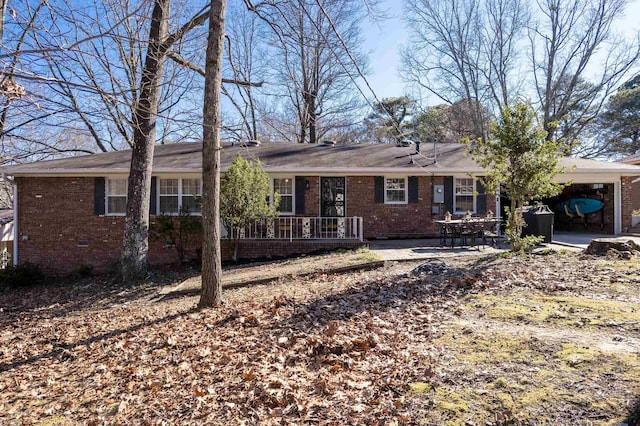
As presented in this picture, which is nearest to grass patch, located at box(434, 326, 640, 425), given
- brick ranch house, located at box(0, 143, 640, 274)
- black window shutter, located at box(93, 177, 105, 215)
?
brick ranch house, located at box(0, 143, 640, 274)

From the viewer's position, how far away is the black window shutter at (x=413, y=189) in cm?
1327

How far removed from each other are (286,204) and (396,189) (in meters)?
3.79

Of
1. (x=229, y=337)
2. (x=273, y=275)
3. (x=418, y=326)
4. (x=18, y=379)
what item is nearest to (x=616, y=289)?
(x=418, y=326)

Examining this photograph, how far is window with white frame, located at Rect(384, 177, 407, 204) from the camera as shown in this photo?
43.8 feet

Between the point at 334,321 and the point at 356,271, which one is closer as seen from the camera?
the point at 334,321

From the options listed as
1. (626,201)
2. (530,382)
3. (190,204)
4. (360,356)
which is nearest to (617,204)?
(626,201)

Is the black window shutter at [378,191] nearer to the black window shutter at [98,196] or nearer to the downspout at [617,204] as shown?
the downspout at [617,204]

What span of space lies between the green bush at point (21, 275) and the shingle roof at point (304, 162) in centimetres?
288

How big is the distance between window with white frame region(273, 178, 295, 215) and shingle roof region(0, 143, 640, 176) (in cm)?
60

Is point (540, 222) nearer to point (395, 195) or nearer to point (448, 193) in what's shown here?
→ point (448, 193)

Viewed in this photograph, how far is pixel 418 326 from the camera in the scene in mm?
4602

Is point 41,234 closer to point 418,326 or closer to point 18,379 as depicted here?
point 18,379

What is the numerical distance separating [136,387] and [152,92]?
7485 millimetres

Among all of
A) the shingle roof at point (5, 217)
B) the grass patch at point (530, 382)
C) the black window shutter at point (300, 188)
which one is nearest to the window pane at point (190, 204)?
the black window shutter at point (300, 188)
